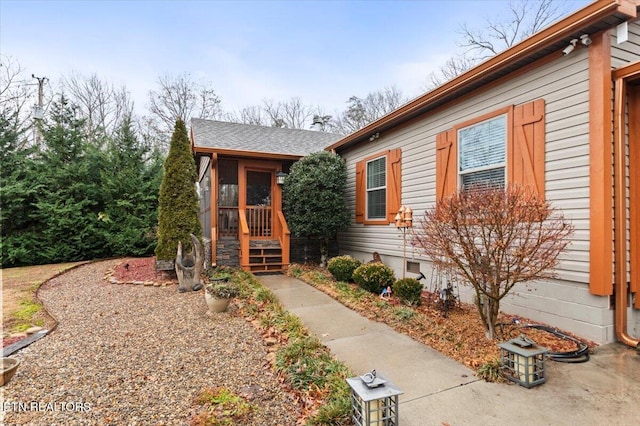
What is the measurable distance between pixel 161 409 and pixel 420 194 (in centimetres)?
516

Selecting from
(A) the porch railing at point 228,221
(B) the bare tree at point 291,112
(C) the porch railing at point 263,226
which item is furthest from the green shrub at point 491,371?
(B) the bare tree at point 291,112

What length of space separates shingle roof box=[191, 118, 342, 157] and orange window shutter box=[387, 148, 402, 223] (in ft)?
10.6

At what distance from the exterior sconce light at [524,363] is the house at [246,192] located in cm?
589

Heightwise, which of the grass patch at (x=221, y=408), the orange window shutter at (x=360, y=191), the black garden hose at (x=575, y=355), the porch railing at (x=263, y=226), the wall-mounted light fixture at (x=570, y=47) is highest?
the wall-mounted light fixture at (x=570, y=47)

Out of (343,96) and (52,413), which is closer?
(52,413)

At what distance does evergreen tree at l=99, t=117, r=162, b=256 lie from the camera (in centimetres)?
1059

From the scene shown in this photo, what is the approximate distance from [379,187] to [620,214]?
4443 millimetres

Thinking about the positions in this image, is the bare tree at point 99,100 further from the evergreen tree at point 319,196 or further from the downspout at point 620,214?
the downspout at point 620,214

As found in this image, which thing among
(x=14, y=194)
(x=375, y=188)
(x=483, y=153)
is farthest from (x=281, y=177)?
(x=14, y=194)

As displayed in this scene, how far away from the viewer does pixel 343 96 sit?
21656 mm

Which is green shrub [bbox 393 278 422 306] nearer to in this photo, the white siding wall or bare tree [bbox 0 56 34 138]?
the white siding wall

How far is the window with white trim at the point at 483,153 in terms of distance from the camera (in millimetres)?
4598

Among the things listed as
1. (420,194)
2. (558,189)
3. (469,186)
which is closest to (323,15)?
(420,194)

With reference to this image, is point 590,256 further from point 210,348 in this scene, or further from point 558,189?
point 210,348
